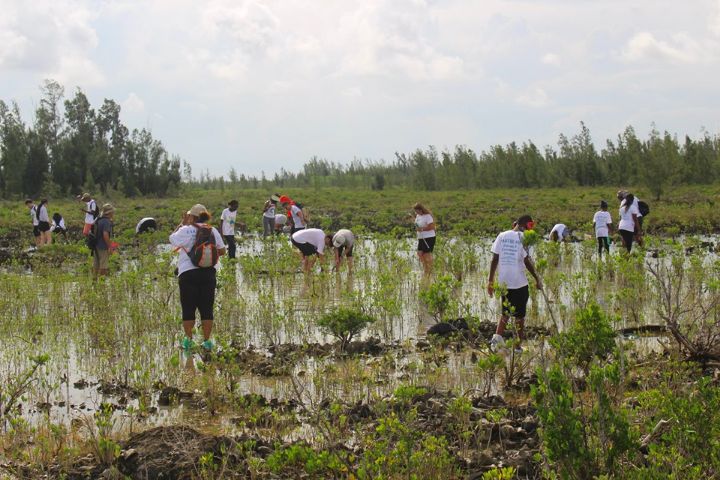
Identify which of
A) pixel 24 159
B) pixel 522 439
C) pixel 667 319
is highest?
pixel 24 159

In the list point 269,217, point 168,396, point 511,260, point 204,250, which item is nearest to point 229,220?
point 269,217

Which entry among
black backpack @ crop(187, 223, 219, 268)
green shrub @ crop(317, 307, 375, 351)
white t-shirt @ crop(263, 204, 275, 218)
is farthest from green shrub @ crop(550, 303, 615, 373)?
A: white t-shirt @ crop(263, 204, 275, 218)

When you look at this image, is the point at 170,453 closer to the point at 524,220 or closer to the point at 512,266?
the point at 512,266

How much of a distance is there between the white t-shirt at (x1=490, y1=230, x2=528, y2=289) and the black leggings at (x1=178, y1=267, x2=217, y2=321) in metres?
3.17

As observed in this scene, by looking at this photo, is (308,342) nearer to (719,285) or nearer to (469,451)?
(469,451)

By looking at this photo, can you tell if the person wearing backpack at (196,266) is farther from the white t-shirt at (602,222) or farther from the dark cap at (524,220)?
the white t-shirt at (602,222)

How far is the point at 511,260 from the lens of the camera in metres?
8.76

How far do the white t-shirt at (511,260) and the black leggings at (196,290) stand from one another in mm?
3168

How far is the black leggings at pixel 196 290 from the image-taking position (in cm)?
885

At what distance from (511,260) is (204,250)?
11.0ft

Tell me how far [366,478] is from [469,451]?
134cm

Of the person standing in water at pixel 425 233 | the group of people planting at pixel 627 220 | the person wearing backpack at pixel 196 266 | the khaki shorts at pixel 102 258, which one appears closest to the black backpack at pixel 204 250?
the person wearing backpack at pixel 196 266

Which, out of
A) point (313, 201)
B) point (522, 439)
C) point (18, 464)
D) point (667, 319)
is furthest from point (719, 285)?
point (313, 201)

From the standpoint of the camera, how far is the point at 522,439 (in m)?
6.08
